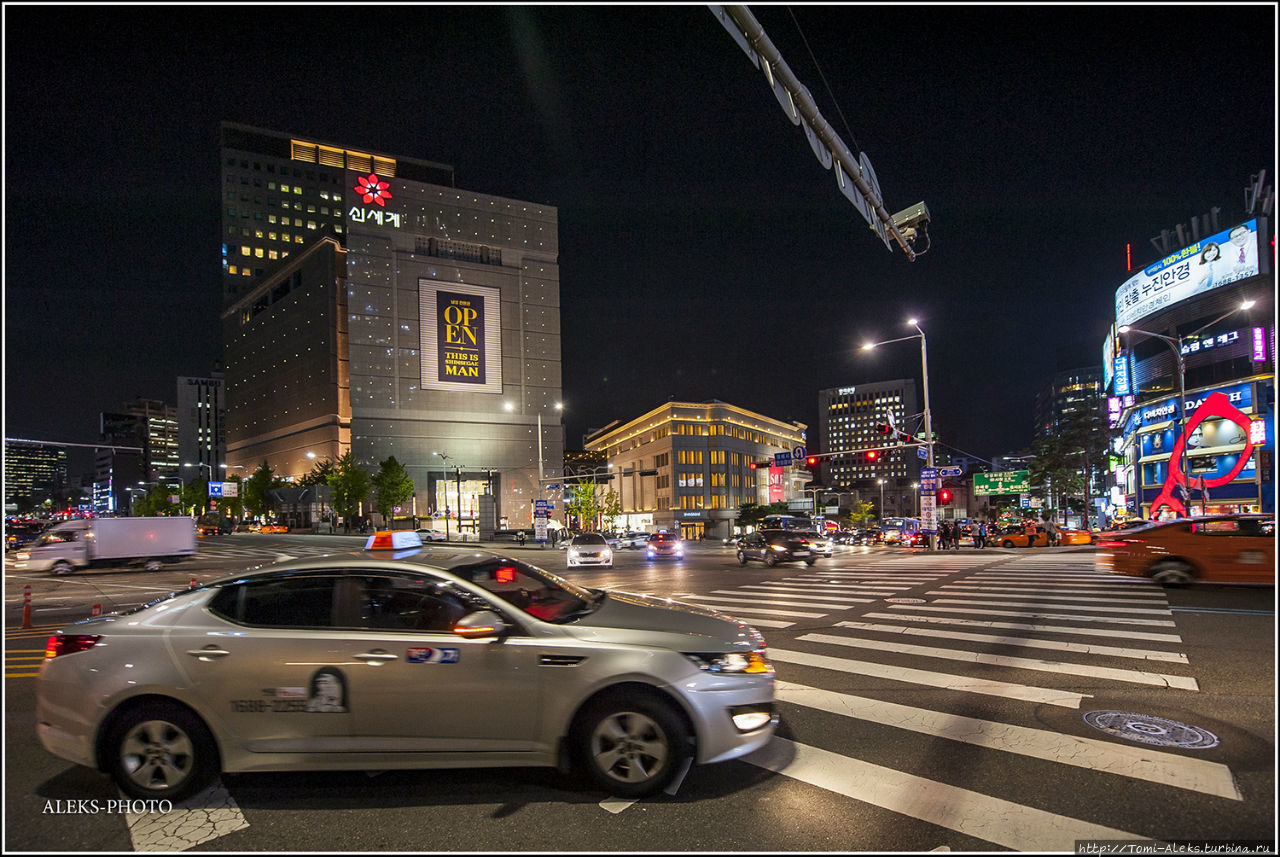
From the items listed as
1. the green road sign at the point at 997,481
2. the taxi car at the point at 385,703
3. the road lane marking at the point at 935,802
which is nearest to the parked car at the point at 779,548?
the road lane marking at the point at 935,802

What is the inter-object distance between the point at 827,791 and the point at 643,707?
1338mm

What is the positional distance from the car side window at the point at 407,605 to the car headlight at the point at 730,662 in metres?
1.65

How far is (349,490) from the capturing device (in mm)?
75875

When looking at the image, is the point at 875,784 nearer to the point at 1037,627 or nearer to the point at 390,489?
the point at 1037,627

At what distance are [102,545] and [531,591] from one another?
31617 mm

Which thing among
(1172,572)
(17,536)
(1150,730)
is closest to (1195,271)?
(1172,572)

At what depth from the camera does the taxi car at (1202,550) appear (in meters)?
3.61

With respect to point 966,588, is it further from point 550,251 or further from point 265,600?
point 550,251

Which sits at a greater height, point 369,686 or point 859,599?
point 369,686

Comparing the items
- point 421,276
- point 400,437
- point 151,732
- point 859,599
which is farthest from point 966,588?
point 421,276

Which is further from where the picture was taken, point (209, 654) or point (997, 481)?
point (997, 481)

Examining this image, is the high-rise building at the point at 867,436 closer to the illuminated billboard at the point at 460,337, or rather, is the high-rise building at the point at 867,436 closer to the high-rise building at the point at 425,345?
the high-rise building at the point at 425,345

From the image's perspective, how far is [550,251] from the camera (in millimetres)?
102750

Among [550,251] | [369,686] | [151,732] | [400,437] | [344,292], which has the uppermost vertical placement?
[550,251]
